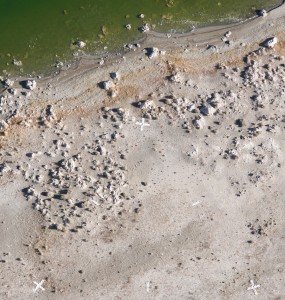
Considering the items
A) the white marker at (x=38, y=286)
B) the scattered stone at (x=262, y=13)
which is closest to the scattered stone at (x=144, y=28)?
the scattered stone at (x=262, y=13)

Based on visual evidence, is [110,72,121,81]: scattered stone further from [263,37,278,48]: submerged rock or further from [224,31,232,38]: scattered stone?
[263,37,278,48]: submerged rock

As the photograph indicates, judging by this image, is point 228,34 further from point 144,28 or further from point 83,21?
point 83,21

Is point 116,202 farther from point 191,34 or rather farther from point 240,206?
point 191,34

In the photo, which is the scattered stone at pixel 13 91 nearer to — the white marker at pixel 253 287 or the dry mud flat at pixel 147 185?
the dry mud flat at pixel 147 185

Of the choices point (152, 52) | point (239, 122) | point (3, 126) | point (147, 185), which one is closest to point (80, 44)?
point (152, 52)

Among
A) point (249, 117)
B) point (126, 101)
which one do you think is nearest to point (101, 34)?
point (126, 101)

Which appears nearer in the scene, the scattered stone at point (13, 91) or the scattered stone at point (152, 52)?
the scattered stone at point (13, 91)
